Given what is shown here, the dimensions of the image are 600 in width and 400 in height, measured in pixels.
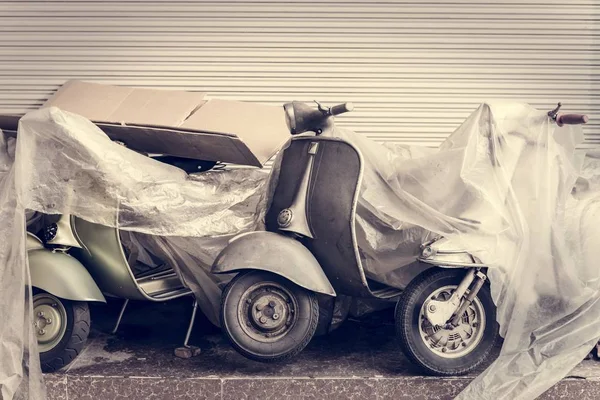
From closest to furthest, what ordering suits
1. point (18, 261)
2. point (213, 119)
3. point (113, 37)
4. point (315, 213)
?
point (18, 261) → point (315, 213) → point (213, 119) → point (113, 37)

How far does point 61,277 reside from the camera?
15.1 feet

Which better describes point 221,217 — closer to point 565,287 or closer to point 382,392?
point 382,392

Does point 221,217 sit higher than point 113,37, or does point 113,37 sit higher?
point 113,37

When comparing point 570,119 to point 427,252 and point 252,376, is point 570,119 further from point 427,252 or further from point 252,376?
point 252,376

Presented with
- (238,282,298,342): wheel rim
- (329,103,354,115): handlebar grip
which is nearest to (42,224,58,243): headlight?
(238,282,298,342): wheel rim

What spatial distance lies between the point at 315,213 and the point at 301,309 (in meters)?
0.47

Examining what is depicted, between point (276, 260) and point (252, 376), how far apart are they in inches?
22.2

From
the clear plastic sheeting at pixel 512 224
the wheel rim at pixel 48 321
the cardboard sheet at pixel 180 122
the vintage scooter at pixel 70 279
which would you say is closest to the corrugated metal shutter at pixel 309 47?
the cardboard sheet at pixel 180 122

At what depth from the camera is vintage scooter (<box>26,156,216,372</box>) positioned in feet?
15.1

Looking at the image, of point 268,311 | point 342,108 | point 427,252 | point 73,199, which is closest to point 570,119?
point 427,252

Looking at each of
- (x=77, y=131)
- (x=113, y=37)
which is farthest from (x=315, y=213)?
(x=113, y=37)

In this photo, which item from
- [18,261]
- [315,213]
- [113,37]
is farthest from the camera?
[113,37]

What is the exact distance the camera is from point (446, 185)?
4.79 meters

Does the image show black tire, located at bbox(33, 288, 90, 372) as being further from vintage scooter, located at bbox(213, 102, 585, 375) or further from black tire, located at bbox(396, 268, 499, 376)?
black tire, located at bbox(396, 268, 499, 376)
